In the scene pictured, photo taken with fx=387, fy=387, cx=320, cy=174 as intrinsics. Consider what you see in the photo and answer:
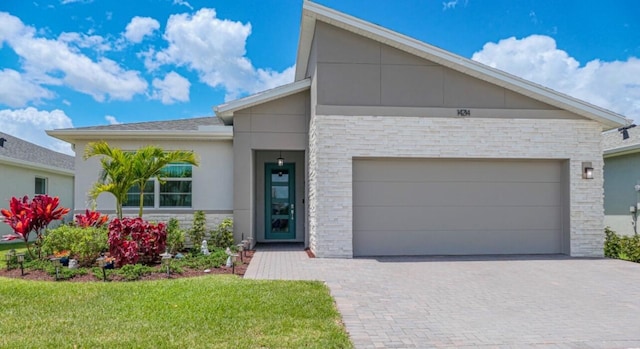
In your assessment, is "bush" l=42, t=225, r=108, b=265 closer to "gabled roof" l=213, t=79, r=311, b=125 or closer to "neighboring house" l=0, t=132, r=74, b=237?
"gabled roof" l=213, t=79, r=311, b=125

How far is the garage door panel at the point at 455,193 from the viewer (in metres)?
10.3

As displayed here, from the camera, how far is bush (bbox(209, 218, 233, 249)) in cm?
1133

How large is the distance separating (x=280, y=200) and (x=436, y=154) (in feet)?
18.5

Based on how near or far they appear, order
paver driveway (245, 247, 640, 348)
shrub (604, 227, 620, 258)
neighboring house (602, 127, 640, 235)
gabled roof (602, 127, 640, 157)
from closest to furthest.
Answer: paver driveway (245, 247, 640, 348) < shrub (604, 227, 620, 258) < gabled roof (602, 127, 640, 157) < neighboring house (602, 127, 640, 235)

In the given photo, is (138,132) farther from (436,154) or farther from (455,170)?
(455,170)

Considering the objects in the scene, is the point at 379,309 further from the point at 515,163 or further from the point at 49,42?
the point at 49,42

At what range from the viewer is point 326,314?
526 cm

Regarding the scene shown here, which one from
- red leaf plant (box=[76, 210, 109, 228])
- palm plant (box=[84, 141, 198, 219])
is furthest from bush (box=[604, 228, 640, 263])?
red leaf plant (box=[76, 210, 109, 228])

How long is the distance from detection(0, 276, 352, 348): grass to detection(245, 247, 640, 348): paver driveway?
55 centimetres

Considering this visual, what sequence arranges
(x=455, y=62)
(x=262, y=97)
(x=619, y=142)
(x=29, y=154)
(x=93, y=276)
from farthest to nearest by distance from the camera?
(x=29, y=154) → (x=619, y=142) → (x=262, y=97) → (x=455, y=62) → (x=93, y=276)

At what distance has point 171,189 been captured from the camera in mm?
12008

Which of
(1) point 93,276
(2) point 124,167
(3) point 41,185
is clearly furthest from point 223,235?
(3) point 41,185

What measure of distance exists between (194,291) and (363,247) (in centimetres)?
514

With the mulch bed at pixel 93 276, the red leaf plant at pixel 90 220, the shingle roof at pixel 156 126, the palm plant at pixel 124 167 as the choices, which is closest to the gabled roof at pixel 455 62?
the shingle roof at pixel 156 126
